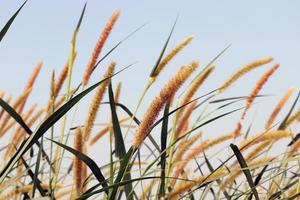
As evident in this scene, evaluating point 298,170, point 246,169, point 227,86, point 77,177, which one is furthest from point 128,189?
point 298,170

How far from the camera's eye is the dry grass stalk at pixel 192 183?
1.29m

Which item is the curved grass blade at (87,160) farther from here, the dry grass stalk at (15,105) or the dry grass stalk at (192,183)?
the dry grass stalk at (15,105)

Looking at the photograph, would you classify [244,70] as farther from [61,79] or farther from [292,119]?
[61,79]

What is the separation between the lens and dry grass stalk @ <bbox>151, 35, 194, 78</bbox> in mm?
1509

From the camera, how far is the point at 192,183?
1292mm

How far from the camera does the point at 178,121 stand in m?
1.76

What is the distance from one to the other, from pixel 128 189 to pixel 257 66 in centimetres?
67

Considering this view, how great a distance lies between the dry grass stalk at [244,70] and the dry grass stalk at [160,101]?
423 millimetres

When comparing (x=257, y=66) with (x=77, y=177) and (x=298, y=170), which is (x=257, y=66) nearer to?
(x=298, y=170)

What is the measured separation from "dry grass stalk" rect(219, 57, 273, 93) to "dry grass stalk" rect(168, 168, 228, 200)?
46 centimetres

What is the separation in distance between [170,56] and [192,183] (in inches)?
16.1

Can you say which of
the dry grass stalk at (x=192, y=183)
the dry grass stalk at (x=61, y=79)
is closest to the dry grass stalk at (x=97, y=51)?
the dry grass stalk at (x=61, y=79)

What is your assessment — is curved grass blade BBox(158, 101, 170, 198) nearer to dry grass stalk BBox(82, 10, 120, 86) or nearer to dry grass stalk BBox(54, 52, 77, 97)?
dry grass stalk BBox(82, 10, 120, 86)

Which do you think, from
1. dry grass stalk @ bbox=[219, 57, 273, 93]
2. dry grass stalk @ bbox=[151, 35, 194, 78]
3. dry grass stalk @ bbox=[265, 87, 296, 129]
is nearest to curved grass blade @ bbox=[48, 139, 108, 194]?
dry grass stalk @ bbox=[151, 35, 194, 78]
